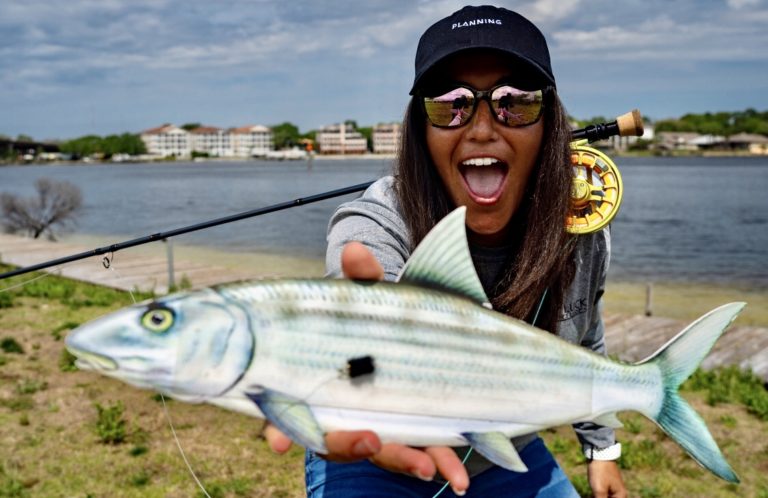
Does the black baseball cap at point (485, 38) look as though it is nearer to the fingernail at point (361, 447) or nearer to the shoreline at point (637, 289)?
the fingernail at point (361, 447)

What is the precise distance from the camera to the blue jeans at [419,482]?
10.2 ft

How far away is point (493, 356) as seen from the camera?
195cm

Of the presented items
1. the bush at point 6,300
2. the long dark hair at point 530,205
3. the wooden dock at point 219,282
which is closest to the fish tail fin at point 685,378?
the long dark hair at point 530,205

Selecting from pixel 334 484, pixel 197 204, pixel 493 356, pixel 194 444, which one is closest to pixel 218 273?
pixel 194 444

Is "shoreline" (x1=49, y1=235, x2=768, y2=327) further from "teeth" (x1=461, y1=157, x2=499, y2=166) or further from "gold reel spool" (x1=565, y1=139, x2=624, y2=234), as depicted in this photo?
"teeth" (x1=461, y1=157, x2=499, y2=166)

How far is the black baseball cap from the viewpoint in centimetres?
272

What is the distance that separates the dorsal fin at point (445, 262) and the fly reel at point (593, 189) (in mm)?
1261

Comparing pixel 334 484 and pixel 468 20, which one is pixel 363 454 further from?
pixel 468 20

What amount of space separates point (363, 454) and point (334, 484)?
1.47 meters

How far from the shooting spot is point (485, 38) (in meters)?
2.72

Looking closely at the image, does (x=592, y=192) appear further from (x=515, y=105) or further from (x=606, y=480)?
(x=606, y=480)

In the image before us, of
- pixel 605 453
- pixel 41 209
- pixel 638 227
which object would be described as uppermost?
pixel 605 453

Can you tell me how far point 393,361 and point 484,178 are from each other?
1.23 meters

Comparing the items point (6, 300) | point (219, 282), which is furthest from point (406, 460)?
point (219, 282)
